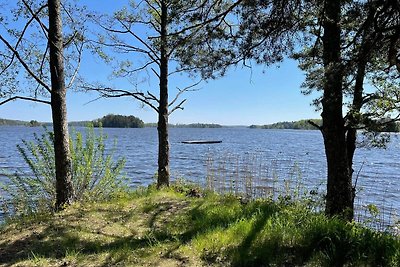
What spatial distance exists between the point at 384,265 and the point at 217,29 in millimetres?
3568

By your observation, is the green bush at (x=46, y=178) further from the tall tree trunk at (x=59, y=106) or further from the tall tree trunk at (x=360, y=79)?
the tall tree trunk at (x=360, y=79)

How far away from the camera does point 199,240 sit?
13.9 feet

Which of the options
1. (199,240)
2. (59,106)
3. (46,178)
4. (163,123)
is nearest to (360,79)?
(199,240)

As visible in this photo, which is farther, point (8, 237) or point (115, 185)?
point (115, 185)

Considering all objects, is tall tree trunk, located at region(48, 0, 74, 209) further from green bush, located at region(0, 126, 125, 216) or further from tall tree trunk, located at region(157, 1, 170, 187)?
tall tree trunk, located at region(157, 1, 170, 187)

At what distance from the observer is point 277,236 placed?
4.00 metres

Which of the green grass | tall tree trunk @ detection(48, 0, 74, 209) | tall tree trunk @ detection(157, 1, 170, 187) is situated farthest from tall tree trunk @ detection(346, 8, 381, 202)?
tall tree trunk @ detection(48, 0, 74, 209)

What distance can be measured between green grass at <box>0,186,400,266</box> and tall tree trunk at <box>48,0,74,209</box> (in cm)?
67

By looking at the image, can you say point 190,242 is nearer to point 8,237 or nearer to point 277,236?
point 277,236

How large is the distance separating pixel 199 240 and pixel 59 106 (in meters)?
3.48

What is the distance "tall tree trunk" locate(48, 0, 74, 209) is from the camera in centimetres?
603

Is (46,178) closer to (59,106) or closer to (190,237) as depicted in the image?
(59,106)

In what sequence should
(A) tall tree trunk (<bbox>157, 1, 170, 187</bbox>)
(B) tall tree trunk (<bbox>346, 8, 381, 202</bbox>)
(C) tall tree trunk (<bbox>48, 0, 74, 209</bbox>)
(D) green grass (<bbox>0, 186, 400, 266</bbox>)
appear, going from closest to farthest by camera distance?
(D) green grass (<bbox>0, 186, 400, 266</bbox>)
(B) tall tree trunk (<bbox>346, 8, 381, 202</bbox>)
(C) tall tree trunk (<bbox>48, 0, 74, 209</bbox>)
(A) tall tree trunk (<bbox>157, 1, 170, 187</bbox>)

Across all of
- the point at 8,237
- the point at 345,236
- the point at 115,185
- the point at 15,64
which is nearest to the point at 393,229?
the point at 345,236
